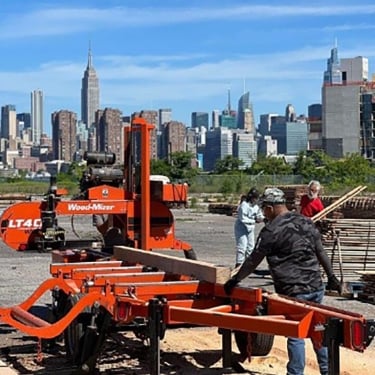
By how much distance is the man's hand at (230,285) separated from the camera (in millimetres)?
7995

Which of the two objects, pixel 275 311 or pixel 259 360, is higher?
pixel 275 311

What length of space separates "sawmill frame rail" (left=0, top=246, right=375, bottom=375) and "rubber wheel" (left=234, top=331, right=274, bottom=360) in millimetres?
32

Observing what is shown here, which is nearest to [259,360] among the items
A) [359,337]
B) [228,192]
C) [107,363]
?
[107,363]

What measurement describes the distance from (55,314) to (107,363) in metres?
0.95

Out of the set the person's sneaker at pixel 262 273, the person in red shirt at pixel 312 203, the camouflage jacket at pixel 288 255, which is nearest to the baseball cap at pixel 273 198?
the camouflage jacket at pixel 288 255

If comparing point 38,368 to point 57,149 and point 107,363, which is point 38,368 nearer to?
point 107,363

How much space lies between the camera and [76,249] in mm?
12070

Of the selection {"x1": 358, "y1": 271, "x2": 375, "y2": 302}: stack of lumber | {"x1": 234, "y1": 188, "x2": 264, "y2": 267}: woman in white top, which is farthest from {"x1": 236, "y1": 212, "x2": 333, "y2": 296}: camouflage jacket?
{"x1": 234, "y1": 188, "x2": 264, "y2": 267}: woman in white top

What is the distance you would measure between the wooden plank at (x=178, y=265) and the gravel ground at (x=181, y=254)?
1.71 meters

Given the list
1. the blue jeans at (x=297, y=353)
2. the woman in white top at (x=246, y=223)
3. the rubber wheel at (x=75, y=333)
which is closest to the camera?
the blue jeans at (x=297, y=353)

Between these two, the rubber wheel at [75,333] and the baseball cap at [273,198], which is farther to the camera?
the rubber wheel at [75,333]

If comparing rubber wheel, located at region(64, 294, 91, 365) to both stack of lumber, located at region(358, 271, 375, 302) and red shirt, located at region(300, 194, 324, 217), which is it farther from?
red shirt, located at region(300, 194, 324, 217)

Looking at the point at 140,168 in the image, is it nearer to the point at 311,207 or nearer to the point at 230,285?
the point at 230,285

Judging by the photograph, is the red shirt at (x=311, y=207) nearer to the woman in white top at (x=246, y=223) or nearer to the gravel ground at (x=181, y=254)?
the woman in white top at (x=246, y=223)
